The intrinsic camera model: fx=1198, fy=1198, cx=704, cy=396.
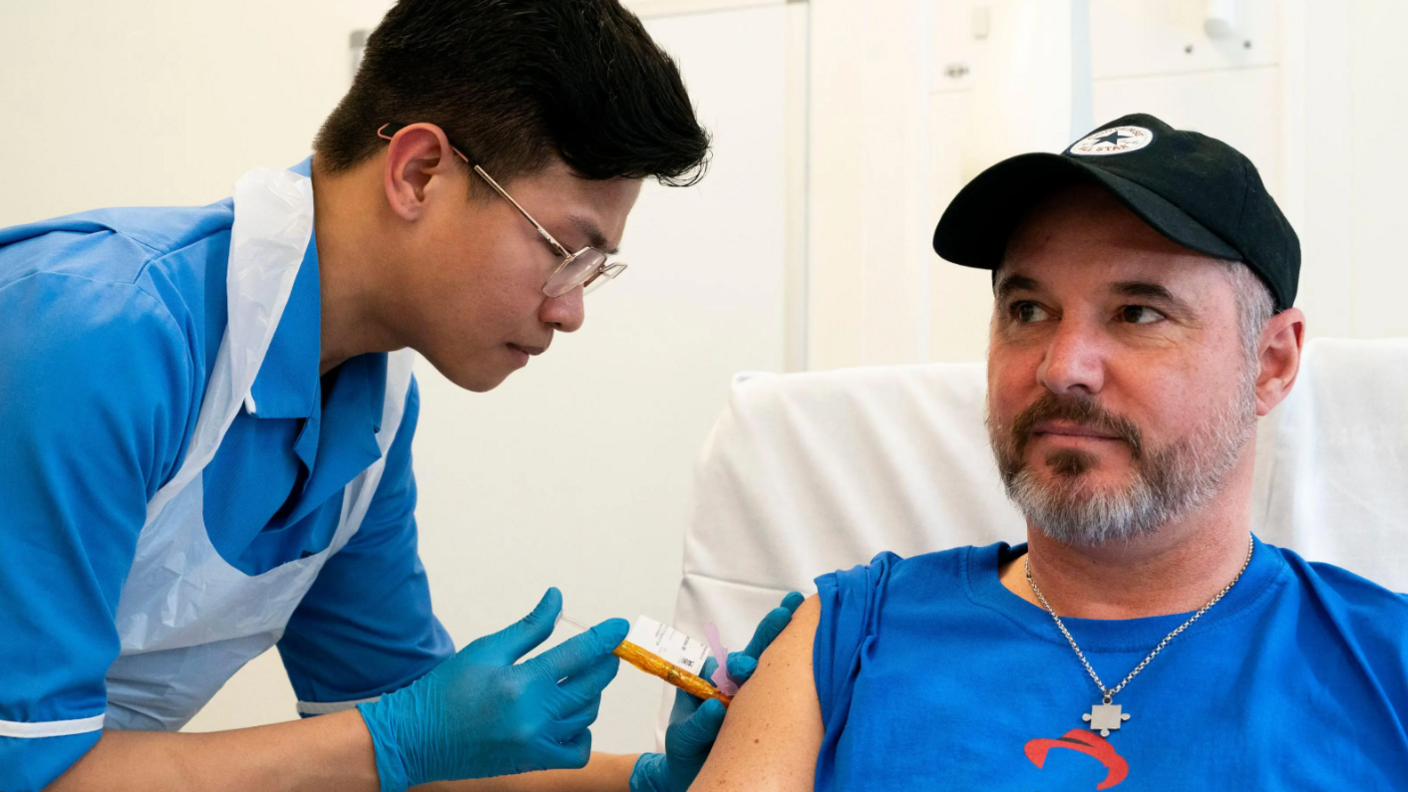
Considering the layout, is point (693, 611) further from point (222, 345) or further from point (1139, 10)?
point (1139, 10)

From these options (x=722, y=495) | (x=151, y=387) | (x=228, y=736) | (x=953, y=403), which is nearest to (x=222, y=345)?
(x=151, y=387)

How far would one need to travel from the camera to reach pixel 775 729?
130cm

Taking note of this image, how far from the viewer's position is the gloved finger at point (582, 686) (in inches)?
56.2

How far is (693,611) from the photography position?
1.76m

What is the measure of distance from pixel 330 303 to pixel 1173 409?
0.99 m

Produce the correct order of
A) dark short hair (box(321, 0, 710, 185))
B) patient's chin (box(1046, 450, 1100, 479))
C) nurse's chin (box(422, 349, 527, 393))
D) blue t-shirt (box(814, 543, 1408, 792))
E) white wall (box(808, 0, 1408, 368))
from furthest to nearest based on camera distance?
white wall (box(808, 0, 1408, 368)), nurse's chin (box(422, 349, 527, 393)), dark short hair (box(321, 0, 710, 185)), patient's chin (box(1046, 450, 1100, 479)), blue t-shirt (box(814, 543, 1408, 792))

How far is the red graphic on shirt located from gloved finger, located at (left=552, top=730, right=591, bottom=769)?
558 millimetres

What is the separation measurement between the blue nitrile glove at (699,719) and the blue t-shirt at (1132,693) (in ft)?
0.27

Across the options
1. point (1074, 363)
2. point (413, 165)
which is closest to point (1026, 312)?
point (1074, 363)

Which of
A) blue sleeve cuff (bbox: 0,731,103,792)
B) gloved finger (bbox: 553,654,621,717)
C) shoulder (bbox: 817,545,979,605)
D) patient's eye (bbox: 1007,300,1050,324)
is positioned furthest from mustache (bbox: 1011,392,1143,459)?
blue sleeve cuff (bbox: 0,731,103,792)

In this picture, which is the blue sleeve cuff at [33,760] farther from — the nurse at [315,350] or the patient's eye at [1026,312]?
the patient's eye at [1026,312]

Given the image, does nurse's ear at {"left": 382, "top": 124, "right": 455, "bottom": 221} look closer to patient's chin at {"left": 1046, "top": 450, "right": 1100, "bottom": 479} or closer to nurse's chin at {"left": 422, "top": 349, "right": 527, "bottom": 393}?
nurse's chin at {"left": 422, "top": 349, "right": 527, "bottom": 393}

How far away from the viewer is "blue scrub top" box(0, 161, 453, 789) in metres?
1.16

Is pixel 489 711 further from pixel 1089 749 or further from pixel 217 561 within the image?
pixel 1089 749
